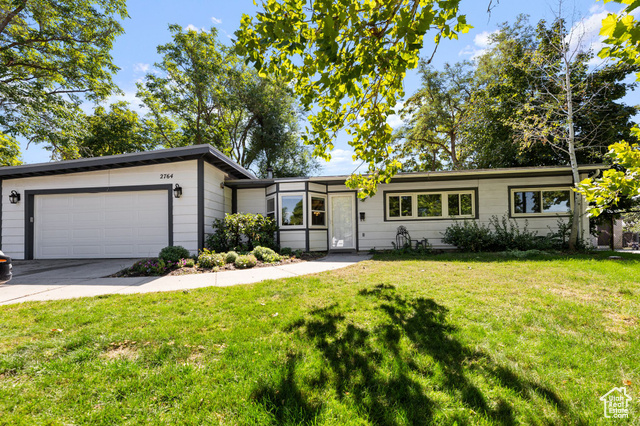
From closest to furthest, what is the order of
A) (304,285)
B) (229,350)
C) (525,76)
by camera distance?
1. (229,350)
2. (304,285)
3. (525,76)

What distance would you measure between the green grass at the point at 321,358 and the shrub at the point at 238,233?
437 cm

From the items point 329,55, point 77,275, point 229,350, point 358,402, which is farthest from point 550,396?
point 77,275

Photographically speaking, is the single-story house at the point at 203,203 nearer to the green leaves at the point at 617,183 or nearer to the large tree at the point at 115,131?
the green leaves at the point at 617,183

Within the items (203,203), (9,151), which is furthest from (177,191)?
(9,151)

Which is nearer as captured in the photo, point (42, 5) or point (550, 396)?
point (550, 396)

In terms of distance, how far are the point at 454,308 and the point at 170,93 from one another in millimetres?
20344

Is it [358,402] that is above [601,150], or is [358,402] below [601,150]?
below

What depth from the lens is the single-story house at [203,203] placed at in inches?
309

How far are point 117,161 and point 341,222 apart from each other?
753 cm

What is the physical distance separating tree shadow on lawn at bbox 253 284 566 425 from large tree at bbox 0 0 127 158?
49.5ft

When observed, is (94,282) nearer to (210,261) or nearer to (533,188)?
(210,261)

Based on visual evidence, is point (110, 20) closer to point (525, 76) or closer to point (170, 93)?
point (170, 93)

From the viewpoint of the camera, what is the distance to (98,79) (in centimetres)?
1273

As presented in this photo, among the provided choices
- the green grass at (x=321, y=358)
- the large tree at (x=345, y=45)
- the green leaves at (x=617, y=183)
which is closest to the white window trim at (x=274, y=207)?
the large tree at (x=345, y=45)
